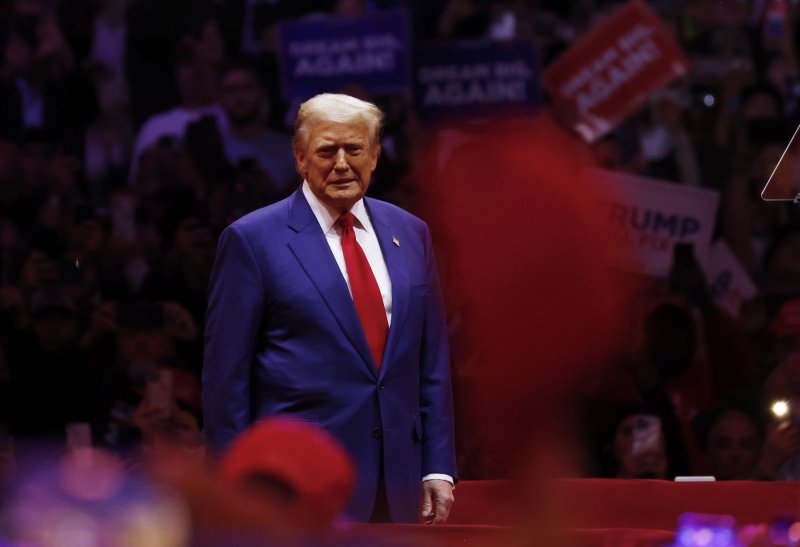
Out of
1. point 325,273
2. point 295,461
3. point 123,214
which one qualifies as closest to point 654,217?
point 123,214

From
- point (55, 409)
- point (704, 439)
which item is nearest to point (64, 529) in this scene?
point (704, 439)

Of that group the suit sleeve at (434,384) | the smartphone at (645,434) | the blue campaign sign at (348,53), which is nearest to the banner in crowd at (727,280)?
the smartphone at (645,434)

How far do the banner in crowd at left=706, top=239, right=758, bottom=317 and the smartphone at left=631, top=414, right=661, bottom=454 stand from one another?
152 cm

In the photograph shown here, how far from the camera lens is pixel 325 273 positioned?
143 inches

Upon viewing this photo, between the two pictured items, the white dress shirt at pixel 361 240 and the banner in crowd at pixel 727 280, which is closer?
the white dress shirt at pixel 361 240

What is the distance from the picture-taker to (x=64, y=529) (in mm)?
1578

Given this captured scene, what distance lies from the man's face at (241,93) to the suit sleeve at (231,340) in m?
4.46

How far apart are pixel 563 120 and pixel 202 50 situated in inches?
85.5

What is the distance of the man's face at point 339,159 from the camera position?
3586mm

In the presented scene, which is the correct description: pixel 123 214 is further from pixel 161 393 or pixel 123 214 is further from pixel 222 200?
pixel 161 393

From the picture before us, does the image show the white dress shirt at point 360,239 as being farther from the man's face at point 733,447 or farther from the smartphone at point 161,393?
the man's face at point 733,447

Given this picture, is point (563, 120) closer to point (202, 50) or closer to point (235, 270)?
point (202, 50)

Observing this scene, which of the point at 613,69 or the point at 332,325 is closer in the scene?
the point at 332,325

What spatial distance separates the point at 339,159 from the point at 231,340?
482mm
